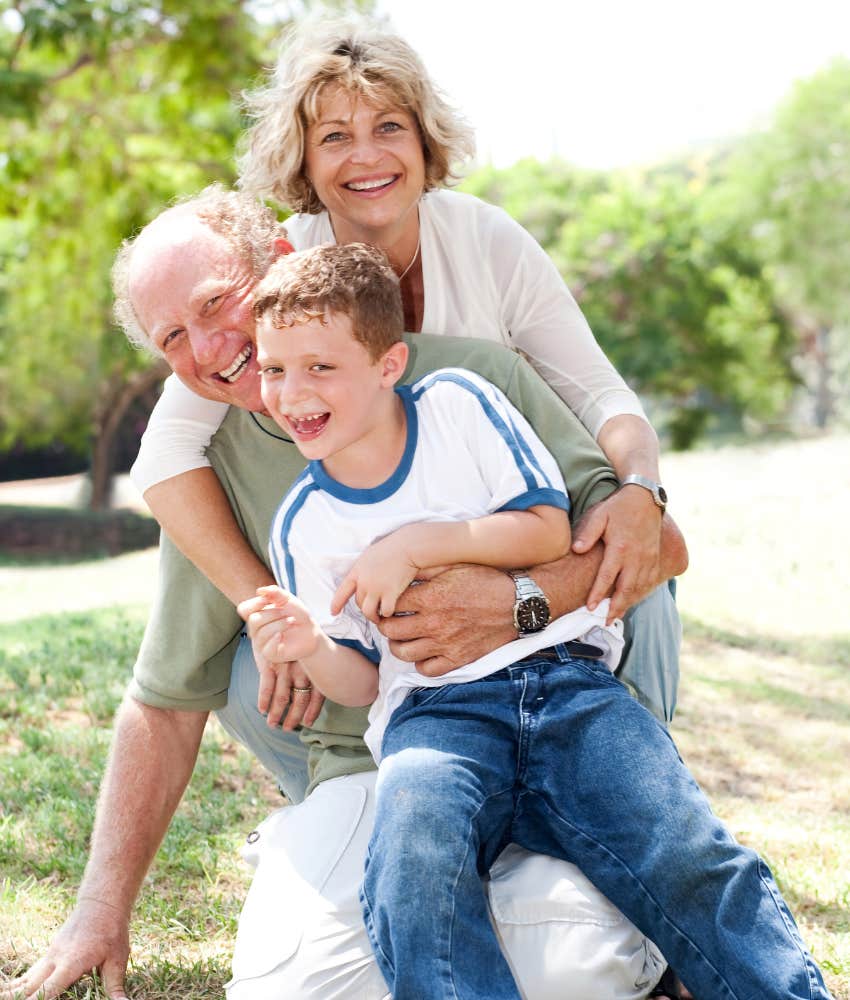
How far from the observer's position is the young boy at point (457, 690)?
7.18 feet

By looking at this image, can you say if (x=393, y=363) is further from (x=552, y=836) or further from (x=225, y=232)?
(x=552, y=836)

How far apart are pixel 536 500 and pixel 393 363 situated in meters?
0.43

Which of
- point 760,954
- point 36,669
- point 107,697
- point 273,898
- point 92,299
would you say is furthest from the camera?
point 92,299

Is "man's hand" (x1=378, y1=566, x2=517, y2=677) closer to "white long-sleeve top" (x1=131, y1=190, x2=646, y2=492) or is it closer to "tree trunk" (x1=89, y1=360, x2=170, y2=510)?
"white long-sleeve top" (x1=131, y1=190, x2=646, y2=492)

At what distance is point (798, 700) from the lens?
575 centimetres

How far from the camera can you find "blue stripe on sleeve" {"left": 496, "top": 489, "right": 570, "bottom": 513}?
2.51m

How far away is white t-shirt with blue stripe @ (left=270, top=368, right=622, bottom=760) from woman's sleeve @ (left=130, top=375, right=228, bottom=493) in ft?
1.37

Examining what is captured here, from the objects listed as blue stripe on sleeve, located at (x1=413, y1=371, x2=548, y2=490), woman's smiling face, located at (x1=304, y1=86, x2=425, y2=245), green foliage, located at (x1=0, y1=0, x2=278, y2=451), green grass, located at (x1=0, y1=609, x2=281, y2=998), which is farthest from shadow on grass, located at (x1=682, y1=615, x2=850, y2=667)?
green foliage, located at (x1=0, y1=0, x2=278, y2=451)

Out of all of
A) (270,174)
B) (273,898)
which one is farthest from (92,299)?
(273,898)

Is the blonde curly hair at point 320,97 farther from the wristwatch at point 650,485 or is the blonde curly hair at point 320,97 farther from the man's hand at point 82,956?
the man's hand at point 82,956

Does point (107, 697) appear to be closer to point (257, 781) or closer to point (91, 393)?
point (257, 781)

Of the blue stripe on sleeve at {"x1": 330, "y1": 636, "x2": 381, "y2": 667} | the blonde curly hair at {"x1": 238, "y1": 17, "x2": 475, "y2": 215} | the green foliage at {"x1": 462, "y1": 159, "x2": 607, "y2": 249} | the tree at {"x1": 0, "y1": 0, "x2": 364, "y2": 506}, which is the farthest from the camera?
the green foliage at {"x1": 462, "y1": 159, "x2": 607, "y2": 249}

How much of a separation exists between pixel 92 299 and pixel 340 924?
48.4 ft

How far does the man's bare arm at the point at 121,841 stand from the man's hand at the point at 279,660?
322 mm
